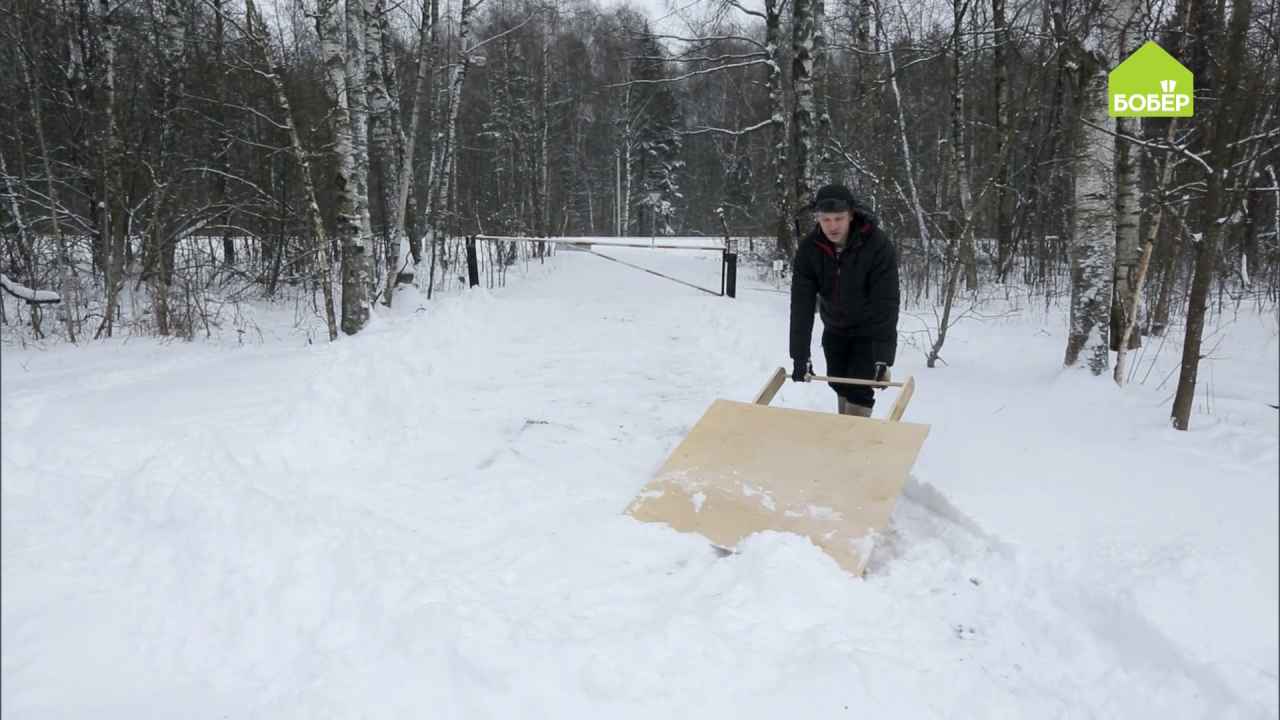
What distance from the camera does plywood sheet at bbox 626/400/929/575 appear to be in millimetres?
3369

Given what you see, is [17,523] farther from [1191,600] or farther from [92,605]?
[1191,600]

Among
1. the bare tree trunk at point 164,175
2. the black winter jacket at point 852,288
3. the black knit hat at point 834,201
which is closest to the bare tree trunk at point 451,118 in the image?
the bare tree trunk at point 164,175

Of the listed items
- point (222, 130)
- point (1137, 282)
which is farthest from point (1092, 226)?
point (222, 130)

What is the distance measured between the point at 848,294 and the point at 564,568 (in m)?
2.30

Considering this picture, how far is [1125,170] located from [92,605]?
267 inches

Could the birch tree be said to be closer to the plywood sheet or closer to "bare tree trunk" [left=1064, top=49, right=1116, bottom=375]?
"bare tree trunk" [left=1064, top=49, right=1116, bottom=375]

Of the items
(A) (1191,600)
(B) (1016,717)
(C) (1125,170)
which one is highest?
(C) (1125,170)

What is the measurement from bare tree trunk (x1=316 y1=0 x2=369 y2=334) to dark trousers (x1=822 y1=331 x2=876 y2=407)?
5.18 metres

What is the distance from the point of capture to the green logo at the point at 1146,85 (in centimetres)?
545

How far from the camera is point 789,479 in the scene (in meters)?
3.66

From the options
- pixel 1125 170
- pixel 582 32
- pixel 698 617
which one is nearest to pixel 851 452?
pixel 698 617

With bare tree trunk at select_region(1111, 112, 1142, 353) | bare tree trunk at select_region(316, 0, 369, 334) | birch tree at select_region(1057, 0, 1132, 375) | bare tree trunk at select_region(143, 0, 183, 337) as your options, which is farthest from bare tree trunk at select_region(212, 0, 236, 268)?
bare tree trunk at select_region(1111, 112, 1142, 353)

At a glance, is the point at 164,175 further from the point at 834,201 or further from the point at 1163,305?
the point at 1163,305

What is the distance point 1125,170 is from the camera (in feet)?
18.5
